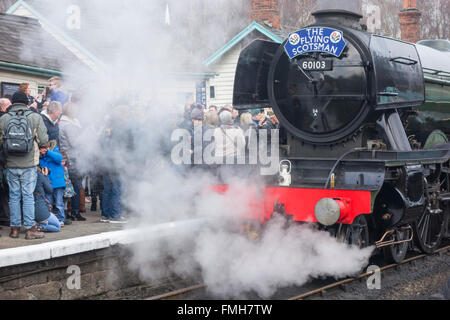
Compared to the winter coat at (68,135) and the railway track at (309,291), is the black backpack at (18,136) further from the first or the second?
→ the railway track at (309,291)

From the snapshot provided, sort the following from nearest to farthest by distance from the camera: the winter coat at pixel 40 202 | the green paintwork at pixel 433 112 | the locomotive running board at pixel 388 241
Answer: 1. the locomotive running board at pixel 388 241
2. the winter coat at pixel 40 202
3. the green paintwork at pixel 433 112

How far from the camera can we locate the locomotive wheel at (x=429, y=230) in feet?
22.3

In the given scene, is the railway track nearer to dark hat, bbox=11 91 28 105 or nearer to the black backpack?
the black backpack

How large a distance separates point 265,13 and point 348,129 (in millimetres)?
10751

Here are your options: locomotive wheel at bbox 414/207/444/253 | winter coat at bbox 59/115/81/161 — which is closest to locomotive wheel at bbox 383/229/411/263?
locomotive wheel at bbox 414/207/444/253

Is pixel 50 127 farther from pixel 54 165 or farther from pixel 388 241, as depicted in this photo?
pixel 388 241

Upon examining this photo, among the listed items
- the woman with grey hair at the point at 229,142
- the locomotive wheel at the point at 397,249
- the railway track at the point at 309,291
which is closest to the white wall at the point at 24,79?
the woman with grey hair at the point at 229,142

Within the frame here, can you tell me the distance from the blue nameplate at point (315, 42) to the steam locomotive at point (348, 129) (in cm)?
1

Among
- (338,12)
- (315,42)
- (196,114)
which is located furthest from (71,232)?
(338,12)

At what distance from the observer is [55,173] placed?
21.6 ft

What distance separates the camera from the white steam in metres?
5.93
